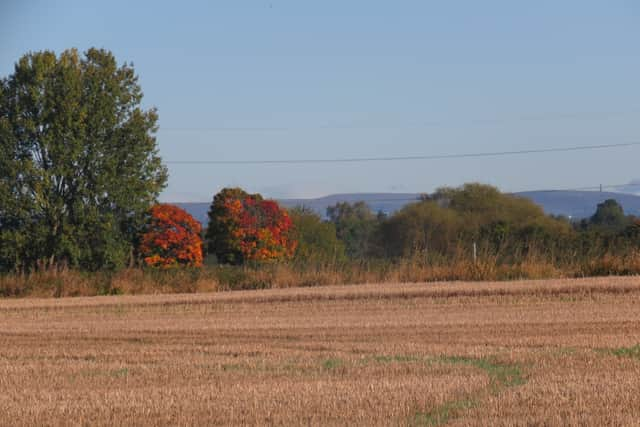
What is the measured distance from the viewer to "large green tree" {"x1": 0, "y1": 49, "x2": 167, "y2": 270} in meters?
41.7

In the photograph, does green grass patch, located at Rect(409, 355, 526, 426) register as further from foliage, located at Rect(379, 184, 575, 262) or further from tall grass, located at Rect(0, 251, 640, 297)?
foliage, located at Rect(379, 184, 575, 262)

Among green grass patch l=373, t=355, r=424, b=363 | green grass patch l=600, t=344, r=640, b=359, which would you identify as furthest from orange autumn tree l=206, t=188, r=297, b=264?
green grass patch l=600, t=344, r=640, b=359

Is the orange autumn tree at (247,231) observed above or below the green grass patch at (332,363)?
above

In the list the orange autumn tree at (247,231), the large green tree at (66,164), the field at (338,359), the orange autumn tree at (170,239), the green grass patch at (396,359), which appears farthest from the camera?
the orange autumn tree at (247,231)

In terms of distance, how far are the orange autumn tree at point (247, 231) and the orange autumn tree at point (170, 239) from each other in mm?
3317

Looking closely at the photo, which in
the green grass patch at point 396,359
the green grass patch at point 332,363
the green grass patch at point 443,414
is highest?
the green grass patch at point 396,359

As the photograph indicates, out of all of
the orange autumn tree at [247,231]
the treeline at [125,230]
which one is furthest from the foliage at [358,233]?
the treeline at [125,230]

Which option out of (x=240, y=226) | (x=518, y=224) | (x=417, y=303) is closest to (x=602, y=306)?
(x=417, y=303)

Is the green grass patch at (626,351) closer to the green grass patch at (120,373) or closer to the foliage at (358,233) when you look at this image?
the green grass patch at (120,373)

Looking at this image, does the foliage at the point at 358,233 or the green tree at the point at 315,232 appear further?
the foliage at the point at 358,233

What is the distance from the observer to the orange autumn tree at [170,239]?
4719 centimetres

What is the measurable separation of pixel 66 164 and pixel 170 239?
7716 millimetres

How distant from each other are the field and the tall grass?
3946mm

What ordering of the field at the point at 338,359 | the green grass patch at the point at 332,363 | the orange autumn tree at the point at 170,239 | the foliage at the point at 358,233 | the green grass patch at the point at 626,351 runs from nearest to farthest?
the field at the point at 338,359 → the green grass patch at the point at 332,363 → the green grass patch at the point at 626,351 → the orange autumn tree at the point at 170,239 → the foliage at the point at 358,233
